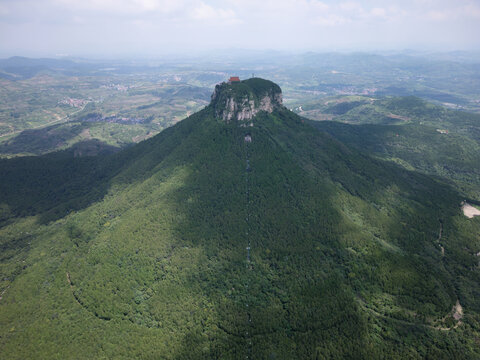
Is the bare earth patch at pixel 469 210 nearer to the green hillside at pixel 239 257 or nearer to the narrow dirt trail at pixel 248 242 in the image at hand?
the green hillside at pixel 239 257

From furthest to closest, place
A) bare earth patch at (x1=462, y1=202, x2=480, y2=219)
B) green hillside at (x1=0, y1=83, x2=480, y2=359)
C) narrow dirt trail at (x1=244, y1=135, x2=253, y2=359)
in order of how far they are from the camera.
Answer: bare earth patch at (x1=462, y1=202, x2=480, y2=219) < green hillside at (x1=0, y1=83, x2=480, y2=359) < narrow dirt trail at (x1=244, y1=135, x2=253, y2=359)

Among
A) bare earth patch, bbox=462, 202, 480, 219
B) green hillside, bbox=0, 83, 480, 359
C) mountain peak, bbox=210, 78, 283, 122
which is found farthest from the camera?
mountain peak, bbox=210, 78, 283, 122

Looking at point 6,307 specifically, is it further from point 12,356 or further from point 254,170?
point 254,170

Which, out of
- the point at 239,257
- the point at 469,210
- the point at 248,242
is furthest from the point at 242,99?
the point at 469,210

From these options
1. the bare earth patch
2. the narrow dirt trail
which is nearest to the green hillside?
the narrow dirt trail

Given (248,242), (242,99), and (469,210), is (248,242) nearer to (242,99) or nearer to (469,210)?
(242,99)

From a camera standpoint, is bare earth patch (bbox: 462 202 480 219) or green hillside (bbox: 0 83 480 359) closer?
green hillside (bbox: 0 83 480 359)

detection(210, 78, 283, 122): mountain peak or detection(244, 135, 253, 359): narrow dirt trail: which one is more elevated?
detection(210, 78, 283, 122): mountain peak

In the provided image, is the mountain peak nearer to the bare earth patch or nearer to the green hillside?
the green hillside
